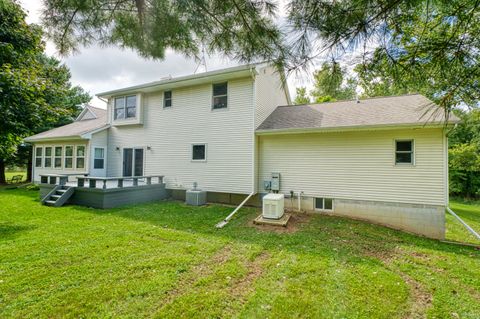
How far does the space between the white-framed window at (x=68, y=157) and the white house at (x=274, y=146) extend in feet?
0.63

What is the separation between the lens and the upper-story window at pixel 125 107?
1085 centimetres

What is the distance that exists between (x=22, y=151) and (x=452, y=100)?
25.7 metres

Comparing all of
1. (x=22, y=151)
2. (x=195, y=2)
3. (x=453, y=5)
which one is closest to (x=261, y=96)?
(x=195, y=2)

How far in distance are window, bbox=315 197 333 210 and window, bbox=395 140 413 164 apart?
8.03 feet

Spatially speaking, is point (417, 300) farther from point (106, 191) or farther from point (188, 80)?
point (188, 80)

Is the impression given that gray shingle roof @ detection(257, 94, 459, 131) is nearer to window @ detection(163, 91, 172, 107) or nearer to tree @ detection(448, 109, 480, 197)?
window @ detection(163, 91, 172, 107)

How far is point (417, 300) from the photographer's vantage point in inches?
122

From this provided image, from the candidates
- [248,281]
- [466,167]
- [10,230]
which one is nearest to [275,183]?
[248,281]

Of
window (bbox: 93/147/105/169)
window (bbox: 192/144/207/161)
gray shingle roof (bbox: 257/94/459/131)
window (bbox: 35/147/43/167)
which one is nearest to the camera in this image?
gray shingle roof (bbox: 257/94/459/131)

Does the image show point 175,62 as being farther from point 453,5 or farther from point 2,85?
point 2,85

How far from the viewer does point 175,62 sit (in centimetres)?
385

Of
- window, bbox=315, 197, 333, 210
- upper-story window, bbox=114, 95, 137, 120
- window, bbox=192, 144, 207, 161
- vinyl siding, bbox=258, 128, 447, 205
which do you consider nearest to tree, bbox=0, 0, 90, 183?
upper-story window, bbox=114, 95, 137, 120

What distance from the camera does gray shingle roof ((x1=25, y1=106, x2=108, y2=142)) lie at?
1162 centimetres

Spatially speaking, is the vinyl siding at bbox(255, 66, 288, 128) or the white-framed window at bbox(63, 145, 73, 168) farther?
the white-framed window at bbox(63, 145, 73, 168)
